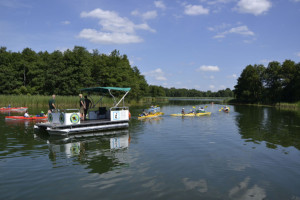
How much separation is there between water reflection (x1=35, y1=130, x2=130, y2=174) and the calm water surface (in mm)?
42

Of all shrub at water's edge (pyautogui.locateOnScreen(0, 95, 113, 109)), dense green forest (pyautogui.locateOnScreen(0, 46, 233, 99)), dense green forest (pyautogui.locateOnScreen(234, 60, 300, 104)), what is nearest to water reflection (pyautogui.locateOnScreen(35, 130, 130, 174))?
shrub at water's edge (pyautogui.locateOnScreen(0, 95, 113, 109))

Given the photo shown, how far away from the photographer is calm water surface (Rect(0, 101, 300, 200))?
755 centimetres

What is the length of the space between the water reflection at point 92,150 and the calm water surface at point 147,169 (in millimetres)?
42

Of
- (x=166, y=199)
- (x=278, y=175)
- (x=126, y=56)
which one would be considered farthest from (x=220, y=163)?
(x=126, y=56)

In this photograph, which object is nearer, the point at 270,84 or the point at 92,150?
the point at 92,150

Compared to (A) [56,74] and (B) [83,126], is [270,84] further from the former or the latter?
(B) [83,126]

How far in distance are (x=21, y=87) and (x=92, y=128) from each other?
5520 centimetres

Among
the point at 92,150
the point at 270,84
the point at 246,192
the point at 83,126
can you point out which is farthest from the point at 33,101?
the point at 270,84

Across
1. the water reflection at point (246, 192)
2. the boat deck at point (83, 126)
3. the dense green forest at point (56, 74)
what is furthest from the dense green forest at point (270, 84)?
the water reflection at point (246, 192)

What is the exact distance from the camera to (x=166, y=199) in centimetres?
703

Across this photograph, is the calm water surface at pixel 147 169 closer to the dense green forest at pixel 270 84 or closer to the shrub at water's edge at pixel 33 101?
the shrub at water's edge at pixel 33 101

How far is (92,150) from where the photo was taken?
42.4 feet

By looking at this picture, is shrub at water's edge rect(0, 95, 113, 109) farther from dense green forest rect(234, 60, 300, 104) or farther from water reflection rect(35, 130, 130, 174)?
dense green forest rect(234, 60, 300, 104)

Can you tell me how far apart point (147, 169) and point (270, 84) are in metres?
89.2
